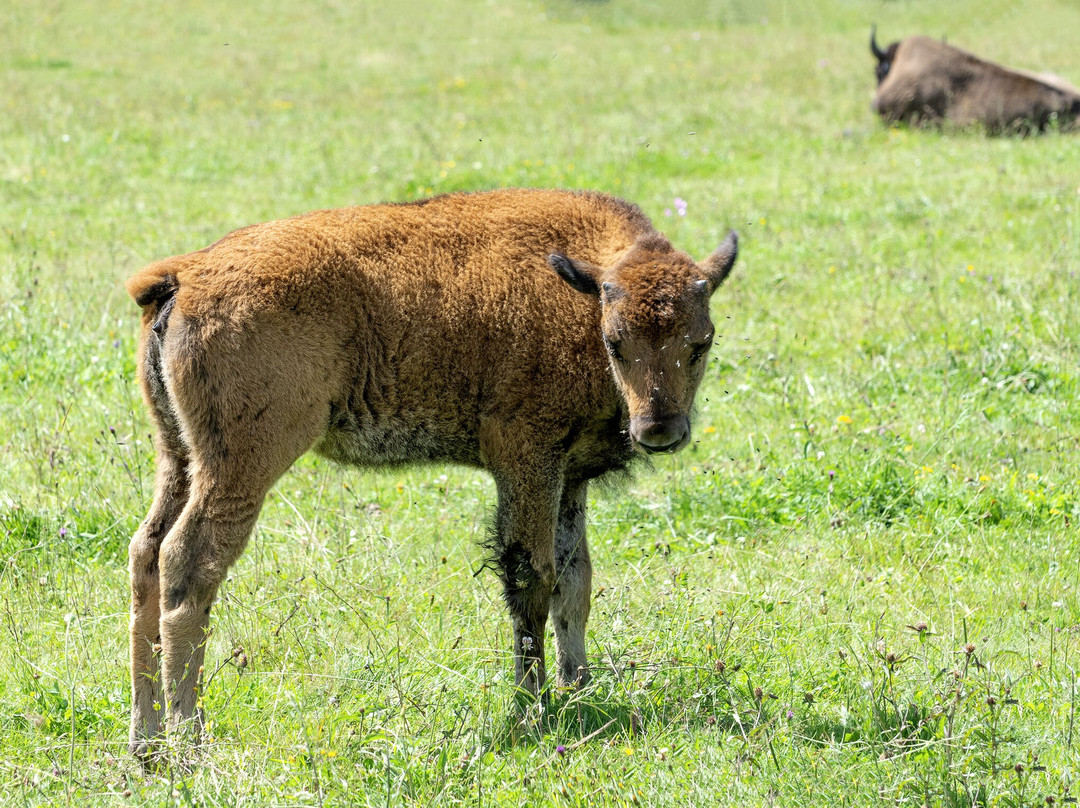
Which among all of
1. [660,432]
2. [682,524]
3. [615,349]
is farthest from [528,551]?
[682,524]

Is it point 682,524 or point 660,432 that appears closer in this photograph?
point 660,432

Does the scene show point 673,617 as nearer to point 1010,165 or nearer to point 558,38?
point 1010,165

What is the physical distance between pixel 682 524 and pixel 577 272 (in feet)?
7.17

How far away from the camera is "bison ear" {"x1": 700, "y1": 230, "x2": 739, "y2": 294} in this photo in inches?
208

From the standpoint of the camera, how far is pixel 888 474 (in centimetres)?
684

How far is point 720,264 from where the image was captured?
17.6ft

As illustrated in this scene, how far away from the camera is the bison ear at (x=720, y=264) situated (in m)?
5.29

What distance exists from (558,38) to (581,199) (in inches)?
847

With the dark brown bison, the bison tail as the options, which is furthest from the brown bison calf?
the dark brown bison

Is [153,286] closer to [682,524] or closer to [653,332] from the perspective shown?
[653,332]

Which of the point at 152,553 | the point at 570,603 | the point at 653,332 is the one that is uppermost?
the point at 653,332

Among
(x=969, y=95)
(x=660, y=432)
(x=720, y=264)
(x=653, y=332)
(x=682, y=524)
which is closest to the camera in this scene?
(x=660, y=432)

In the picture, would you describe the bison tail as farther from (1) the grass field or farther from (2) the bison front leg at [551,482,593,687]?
(2) the bison front leg at [551,482,593,687]

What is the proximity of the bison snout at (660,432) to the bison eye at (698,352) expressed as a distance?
36 cm
